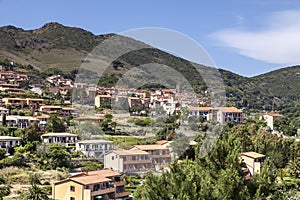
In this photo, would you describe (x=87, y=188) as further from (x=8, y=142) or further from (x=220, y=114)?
(x=220, y=114)

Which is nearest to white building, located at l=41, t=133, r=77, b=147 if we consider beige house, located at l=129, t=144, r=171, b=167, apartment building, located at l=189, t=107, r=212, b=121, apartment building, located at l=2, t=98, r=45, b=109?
beige house, located at l=129, t=144, r=171, b=167

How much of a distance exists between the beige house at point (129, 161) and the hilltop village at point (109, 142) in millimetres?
41

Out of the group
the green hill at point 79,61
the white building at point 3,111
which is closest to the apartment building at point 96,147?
the white building at point 3,111

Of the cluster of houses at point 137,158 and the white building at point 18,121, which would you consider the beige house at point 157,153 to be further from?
the white building at point 18,121

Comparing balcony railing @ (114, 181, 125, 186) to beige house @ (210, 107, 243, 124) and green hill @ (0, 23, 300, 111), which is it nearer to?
beige house @ (210, 107, 243, 124)

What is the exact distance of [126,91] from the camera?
20938 mm

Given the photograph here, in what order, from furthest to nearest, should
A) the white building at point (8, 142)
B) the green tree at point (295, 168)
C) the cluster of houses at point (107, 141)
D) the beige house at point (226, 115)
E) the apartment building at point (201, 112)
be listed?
the beige house at point (226, 115), the apartment building at point (201, 112), the white building at point (8, 142), the green tree at point (295, 168), the cluster of houses at point (107, 141)

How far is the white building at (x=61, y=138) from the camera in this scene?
20359 millimetres

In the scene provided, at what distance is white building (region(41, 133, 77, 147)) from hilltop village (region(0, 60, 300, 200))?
5 centimetres

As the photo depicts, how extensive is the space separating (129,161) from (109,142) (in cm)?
216

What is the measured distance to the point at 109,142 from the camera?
18781 millimetres

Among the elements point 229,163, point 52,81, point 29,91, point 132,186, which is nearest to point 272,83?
point 52,81

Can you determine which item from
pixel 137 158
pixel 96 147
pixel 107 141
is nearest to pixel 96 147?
pixel 96 147

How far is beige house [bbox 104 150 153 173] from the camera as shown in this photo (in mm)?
16797
